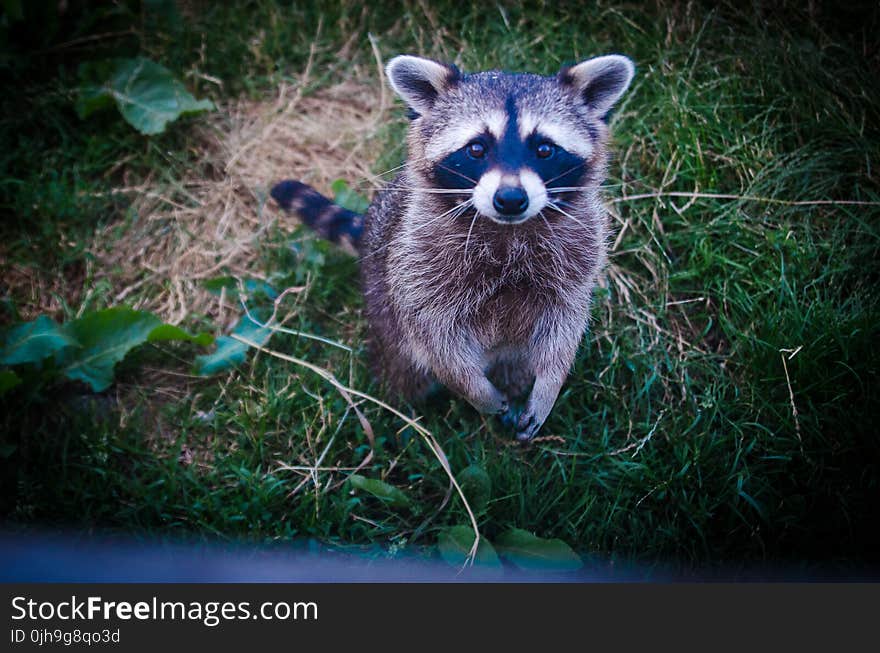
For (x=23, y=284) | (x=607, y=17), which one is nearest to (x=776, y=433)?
(x=607, y=17)

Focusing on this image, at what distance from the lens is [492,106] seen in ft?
9.16

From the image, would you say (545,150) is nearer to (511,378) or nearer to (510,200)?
(510,200)

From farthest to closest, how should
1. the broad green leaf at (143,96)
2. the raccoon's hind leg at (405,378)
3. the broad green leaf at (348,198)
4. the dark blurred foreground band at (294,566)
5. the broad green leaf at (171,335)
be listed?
the broad green leaf at (143,96)
the broad green leaf at (348,198)
the broad green leaf at (171,335)
the raccoon's hind leg at (405,378)
the dark blurred foreground band at (294,566)

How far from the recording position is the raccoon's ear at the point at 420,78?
2914mm

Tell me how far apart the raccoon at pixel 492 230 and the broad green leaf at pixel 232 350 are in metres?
0.62

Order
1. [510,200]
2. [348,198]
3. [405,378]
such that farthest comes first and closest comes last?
1. [348,198]
2. [405,378]
3. [510,200]

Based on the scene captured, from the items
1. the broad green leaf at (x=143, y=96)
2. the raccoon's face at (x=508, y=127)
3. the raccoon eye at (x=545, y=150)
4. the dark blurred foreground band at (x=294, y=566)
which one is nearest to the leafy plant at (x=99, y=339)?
the dark blurred foreground band at (x=294, y=566)

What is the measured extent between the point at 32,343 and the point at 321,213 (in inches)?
55.7

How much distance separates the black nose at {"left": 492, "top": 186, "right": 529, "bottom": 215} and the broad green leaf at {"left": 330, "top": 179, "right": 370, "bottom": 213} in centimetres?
150

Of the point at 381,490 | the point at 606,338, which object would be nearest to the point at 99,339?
the point at 381,490

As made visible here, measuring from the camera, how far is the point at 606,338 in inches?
142

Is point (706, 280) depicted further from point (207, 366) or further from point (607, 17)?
point (207, 366)

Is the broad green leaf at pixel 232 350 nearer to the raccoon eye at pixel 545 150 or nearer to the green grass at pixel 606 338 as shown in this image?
the green grass at pixel 606 338

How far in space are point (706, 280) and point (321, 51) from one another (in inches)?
103
